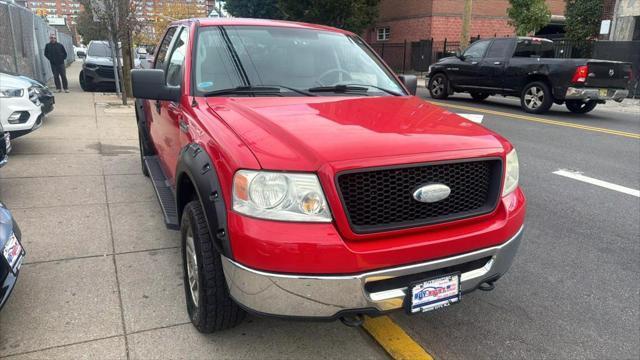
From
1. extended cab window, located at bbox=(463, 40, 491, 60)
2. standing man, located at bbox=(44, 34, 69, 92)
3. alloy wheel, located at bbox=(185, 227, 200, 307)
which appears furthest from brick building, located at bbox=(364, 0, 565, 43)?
alloy wheel, located at bbox=(185, 227, 200, 307)

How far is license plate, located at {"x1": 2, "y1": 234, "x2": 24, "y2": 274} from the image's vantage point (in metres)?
2.67

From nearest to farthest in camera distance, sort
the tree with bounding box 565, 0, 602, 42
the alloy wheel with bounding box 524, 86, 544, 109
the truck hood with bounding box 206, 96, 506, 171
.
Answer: the truck hood with bounding box 206, 96, 506, 171, the alloy wheel with bounding box 524, 86, 544, 109, the tree with bounding box 565, 0, 602, 42

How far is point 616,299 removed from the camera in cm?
348

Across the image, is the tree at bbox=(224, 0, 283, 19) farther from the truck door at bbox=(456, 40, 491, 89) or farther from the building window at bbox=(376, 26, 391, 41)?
the truck door at bbox=(456, 40, 491, 89)

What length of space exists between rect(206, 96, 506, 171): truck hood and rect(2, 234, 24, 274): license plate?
135 cm

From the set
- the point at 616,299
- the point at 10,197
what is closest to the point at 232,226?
the point at 616,299

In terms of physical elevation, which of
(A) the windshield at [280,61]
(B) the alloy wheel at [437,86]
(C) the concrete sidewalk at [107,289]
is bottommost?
(C) the concrete sidewalk at [107,289]

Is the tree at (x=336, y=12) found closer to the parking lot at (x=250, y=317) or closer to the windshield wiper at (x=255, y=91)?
the parking lot at (x=250, y=317)

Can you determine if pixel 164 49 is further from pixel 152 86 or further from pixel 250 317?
pixel 250 317

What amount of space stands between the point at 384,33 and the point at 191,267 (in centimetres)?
3364

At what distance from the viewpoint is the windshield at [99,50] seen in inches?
616

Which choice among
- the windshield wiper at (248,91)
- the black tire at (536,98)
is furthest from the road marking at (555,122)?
the windshield wiper at (248,91)

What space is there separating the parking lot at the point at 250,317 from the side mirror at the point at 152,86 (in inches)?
49.8

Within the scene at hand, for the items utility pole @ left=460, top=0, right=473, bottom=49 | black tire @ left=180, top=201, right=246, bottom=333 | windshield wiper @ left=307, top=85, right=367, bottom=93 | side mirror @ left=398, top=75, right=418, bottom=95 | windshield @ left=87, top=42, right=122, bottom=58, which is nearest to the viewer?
black tire @ left=180, top=201, right=246, bottom=333
